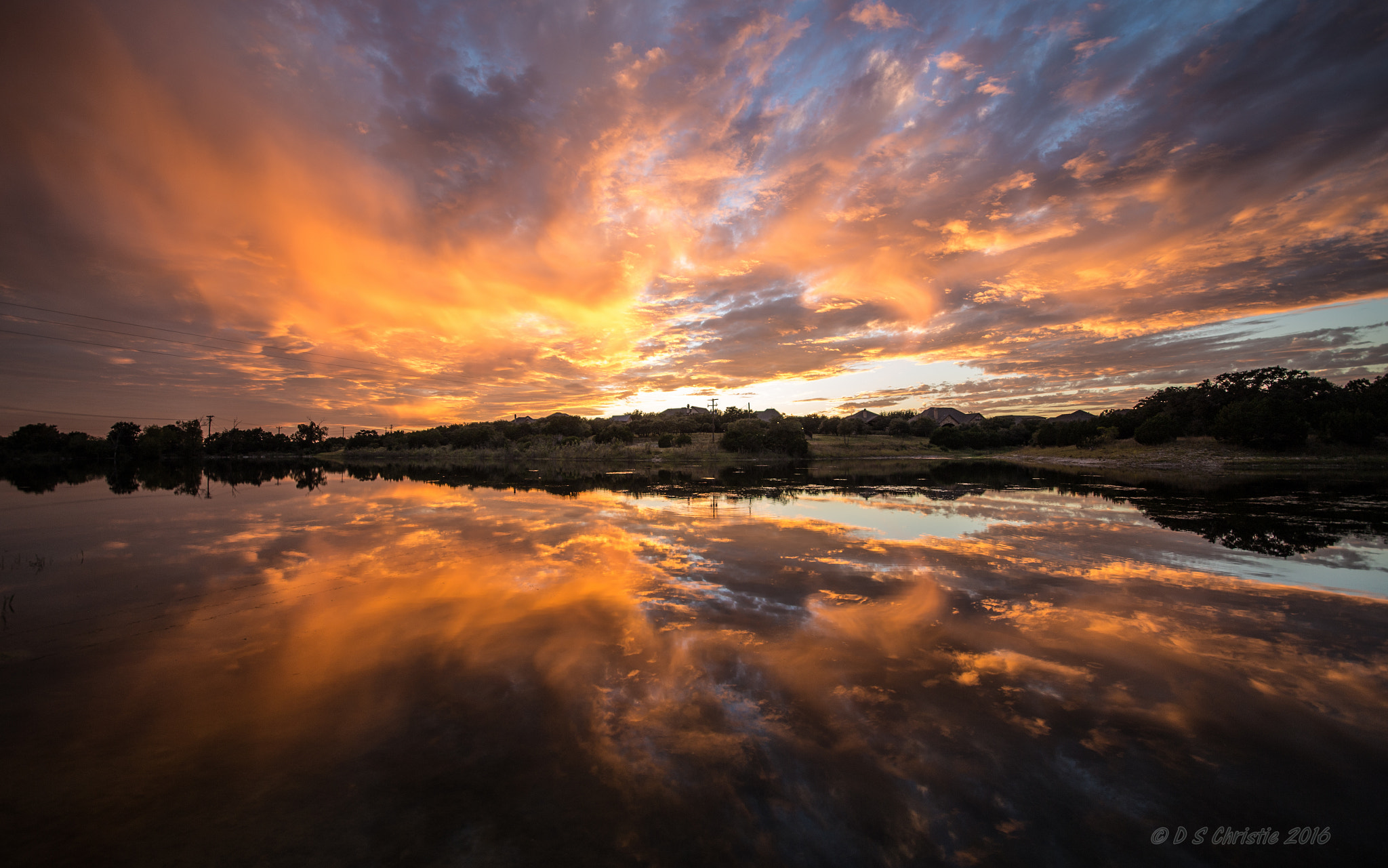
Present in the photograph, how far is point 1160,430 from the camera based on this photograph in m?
52.3

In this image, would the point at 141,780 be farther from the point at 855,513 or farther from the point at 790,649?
the point at 855,513

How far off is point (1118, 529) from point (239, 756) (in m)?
17.8

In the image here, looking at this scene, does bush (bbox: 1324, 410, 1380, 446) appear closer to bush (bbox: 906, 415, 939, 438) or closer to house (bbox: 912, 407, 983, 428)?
bush (bbox: 906, 415, 939, 438)

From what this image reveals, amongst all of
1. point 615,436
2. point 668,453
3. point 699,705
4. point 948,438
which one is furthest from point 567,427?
point 699,705

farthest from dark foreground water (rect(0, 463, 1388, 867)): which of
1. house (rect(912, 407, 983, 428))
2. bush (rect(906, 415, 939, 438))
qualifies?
house (rect(912, 407, 983, 428))

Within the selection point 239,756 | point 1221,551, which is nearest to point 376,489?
point 239,756

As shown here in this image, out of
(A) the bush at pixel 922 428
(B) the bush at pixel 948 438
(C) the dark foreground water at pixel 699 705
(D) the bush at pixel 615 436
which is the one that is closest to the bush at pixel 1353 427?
(B) the bush at pixel 948 438

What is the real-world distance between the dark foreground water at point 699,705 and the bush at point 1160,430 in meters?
52.4

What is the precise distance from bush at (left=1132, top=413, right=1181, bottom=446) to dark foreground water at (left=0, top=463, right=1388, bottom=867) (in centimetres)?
5244

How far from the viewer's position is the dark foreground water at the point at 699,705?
10.8 feet

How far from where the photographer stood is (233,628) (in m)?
7.04

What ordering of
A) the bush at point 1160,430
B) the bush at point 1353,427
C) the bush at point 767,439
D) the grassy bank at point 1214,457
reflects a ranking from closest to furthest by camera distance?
the grassy bank at point 1214,457
the bush at point 1353,427
the bush at point 1160,430
the bush at point 767,439

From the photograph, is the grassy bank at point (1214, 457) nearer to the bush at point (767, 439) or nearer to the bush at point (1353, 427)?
the bush at point (1353, 427)

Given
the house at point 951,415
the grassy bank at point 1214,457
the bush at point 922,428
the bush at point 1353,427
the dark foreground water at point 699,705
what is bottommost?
the grassy bank at point 1214,457
